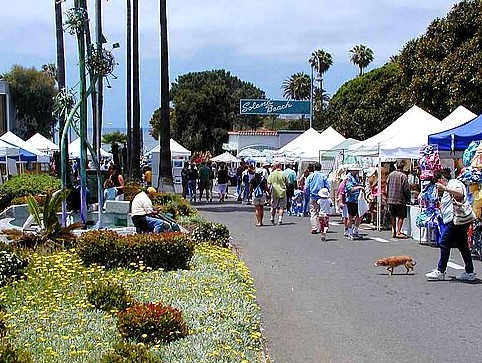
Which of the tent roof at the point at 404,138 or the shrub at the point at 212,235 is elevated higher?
the tent roof at the point at 404,138

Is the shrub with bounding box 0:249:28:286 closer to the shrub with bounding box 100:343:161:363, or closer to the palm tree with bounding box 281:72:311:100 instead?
the shrub with bounding box 100:343:161:363

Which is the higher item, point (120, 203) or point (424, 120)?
point (424, 120)

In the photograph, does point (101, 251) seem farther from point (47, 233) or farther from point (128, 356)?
point (128, 356)

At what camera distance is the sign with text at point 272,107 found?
69.9 m

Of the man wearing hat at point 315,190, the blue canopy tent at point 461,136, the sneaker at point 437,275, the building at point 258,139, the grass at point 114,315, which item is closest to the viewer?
the grass at point 114,315

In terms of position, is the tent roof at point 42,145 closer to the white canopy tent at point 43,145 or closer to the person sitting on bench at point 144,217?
the white canopy tent at point 43,145

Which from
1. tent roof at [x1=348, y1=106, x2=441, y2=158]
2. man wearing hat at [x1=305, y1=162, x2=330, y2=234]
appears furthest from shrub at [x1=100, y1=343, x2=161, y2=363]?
tent roof at [x1=348, y1=106, x2=441, y2=158]

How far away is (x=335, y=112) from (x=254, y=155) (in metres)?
10.9

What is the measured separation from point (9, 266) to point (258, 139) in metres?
60.8

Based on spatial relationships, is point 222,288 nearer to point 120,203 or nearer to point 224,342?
point 224,342

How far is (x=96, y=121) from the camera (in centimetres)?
4025

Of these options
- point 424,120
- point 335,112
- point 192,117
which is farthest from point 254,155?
point 424,120

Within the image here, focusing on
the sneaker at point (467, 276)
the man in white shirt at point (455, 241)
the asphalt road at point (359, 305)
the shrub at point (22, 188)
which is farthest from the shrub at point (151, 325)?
the shrub at point (22, 188)

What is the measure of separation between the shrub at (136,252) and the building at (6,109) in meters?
55.2
